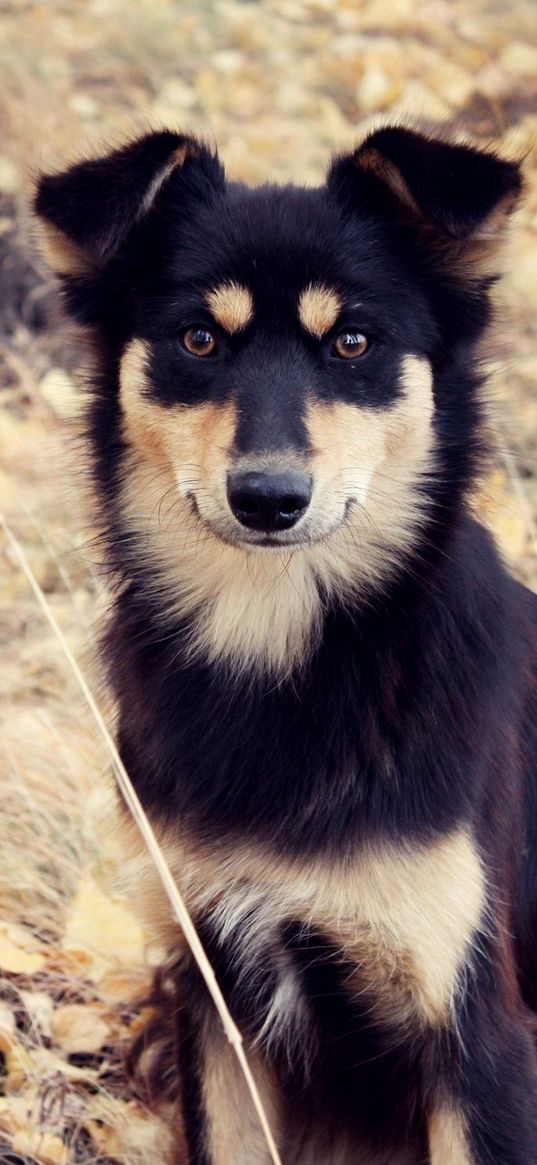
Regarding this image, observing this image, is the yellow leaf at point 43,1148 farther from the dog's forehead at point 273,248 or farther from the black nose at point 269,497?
the dog's forehead at point 273,248

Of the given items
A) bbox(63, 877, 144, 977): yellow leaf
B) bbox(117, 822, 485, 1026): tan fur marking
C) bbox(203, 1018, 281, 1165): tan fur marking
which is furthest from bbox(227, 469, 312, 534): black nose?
bbox(63, 877, 144, 977): yellow leaf

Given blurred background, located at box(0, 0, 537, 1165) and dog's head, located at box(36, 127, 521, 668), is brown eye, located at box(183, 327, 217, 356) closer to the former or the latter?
dog's head, located at box(36, 127, 521, 668)

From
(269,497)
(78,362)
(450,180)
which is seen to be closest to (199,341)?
(269,497)

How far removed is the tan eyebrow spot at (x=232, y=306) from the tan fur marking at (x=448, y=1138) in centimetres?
163

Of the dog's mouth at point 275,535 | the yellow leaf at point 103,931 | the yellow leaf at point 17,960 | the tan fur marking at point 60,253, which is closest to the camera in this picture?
the dog's mouth at point 275,535

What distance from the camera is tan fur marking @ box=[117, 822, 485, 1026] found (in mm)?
2623

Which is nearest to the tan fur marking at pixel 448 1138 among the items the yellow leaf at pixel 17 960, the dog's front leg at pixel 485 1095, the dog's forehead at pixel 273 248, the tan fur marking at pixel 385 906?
the dog's front leg at pixel 485 1095

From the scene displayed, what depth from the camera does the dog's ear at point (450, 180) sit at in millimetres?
2648

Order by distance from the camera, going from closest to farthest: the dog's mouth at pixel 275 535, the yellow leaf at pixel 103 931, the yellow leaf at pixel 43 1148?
1. the dog's mouth at pixel 275 535
2. the yellow leaf at pixel 43 1148
3. the yellow leaf at pixel 103 931

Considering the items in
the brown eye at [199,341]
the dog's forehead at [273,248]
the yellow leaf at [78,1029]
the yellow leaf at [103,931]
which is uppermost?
the dog's forehead at [273,248]

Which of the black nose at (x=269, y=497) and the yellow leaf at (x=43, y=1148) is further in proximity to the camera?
the yellow leaf at (x=43, y=1148)

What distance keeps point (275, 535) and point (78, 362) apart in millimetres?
1204

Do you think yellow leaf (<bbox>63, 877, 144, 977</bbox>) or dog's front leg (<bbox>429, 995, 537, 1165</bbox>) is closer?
dog's front leg (<bbox>429, 995, 537, 1165</bbox>)

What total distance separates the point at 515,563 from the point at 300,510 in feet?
9.02
